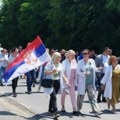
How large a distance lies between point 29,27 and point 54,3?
14.2 metres

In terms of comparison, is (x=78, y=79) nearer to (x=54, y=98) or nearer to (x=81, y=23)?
(x=54, y=98)

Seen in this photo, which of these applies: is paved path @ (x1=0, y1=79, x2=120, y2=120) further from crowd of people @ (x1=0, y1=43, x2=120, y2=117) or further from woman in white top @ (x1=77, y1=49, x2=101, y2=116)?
woman in white top @ (x1=77, y1=49, x2=101, y2=116)

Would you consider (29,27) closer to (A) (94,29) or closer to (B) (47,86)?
(A) (94,29)

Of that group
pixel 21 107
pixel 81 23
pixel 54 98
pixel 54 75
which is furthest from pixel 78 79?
pixel 81 23

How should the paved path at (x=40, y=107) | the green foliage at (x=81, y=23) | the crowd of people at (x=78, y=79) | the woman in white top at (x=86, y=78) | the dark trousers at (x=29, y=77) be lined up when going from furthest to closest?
1. the green foliage at (x=81, y=23)
2. the dark trousers at (x=29, y=77)
3. the woman in white top at (x=86, y=78)
4. the paved path at (x=40, y=107)
5. the crowd of people at (x=78, y=79)

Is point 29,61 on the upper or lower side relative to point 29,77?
upper

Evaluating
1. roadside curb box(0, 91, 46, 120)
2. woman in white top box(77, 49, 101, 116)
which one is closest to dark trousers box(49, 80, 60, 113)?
roadside curb box(0, 91, 46, 120)

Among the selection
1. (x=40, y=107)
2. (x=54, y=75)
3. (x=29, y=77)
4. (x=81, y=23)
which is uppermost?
(x=81, y=23)

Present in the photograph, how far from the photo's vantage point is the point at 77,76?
461 inches

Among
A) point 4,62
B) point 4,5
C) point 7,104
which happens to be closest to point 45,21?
point 4,5

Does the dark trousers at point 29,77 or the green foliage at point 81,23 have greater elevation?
the green foliage at point 81,23

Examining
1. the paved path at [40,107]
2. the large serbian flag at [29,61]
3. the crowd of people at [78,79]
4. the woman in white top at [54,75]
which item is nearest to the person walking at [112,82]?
A: the crowd of people at [78,79]

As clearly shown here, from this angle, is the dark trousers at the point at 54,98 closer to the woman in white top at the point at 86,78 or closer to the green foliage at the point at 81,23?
the woman in white top at the point at 86,78

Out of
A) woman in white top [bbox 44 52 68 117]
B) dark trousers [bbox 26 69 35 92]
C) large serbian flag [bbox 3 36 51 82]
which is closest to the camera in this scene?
woman in white top [bbox 44 52 68 117]
